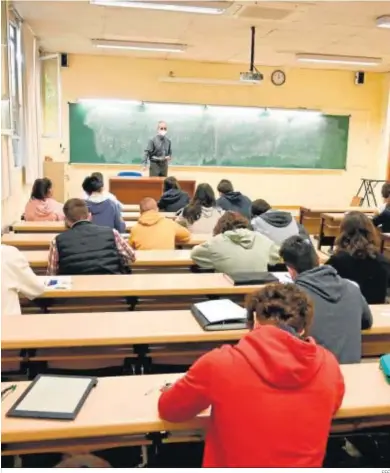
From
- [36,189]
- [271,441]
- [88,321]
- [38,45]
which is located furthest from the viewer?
[38,45]

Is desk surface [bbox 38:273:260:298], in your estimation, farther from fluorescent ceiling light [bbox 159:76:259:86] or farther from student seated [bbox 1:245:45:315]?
fluorescent ceiling light [bbox 159:76:259:86]

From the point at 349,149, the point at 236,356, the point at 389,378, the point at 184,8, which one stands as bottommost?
the point at 389,378

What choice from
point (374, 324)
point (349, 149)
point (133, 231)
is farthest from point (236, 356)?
point (349, 149)

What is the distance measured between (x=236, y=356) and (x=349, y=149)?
10.0 m

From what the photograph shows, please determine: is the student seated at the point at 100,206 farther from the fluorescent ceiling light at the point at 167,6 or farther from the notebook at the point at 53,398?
the notebook at the point at 53,398

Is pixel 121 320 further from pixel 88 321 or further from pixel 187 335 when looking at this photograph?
pixel 187 335

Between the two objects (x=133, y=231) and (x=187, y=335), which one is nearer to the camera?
(x=187, y=335)

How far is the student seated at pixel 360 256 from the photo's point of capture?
3039mm

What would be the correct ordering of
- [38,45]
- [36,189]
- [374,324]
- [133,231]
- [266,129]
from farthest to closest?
[266,129] → [38,45] → [36,189] → [133,231] → [374,324]

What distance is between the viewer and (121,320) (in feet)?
7.73

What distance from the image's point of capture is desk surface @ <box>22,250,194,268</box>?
11.5ft

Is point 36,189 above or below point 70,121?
below

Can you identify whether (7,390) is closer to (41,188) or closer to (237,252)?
(237,252)

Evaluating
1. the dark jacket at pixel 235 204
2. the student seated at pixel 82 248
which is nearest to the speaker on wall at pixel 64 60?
the dark jacket at pixel 235 204
